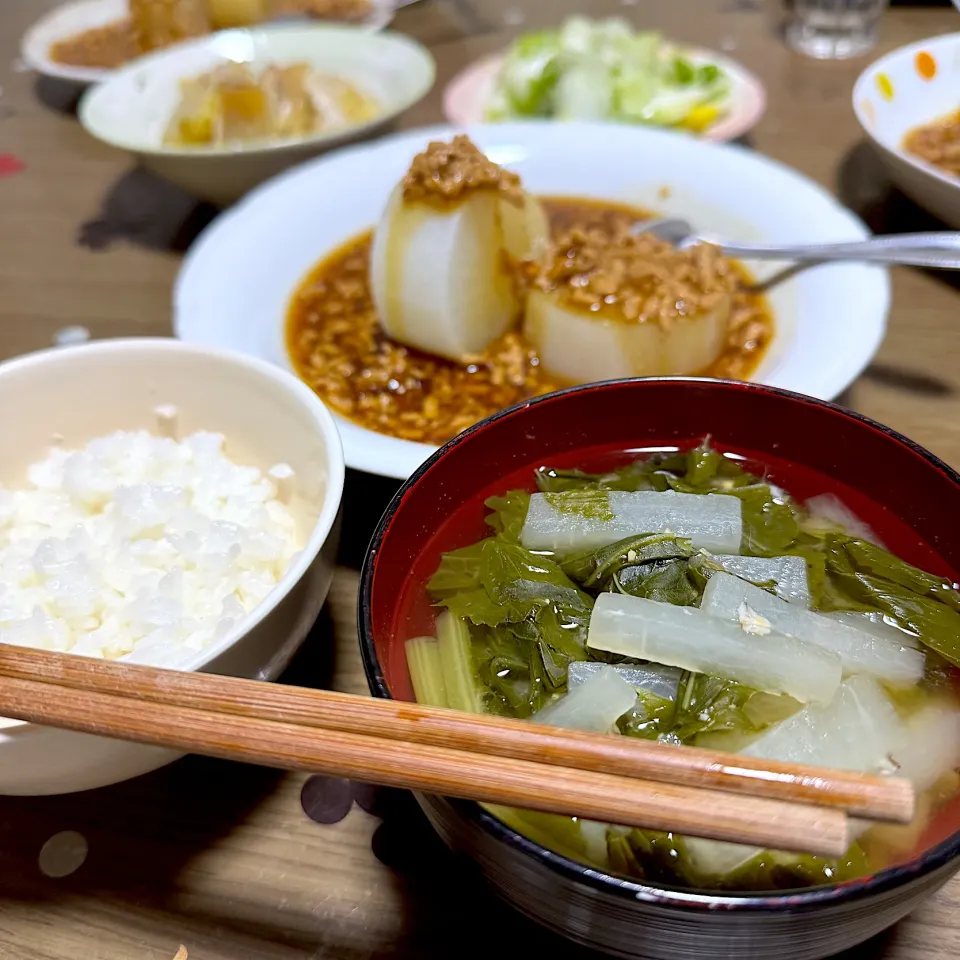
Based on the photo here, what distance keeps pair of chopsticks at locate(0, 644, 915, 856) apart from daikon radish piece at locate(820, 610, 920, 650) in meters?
0.29

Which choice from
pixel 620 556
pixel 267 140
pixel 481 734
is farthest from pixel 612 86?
pixel 481 734

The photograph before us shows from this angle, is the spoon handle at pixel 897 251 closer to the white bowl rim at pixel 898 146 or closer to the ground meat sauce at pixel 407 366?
the ground meat sauce at pixel 407 366

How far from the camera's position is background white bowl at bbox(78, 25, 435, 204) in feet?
6.57

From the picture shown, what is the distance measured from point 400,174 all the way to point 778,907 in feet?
6.00

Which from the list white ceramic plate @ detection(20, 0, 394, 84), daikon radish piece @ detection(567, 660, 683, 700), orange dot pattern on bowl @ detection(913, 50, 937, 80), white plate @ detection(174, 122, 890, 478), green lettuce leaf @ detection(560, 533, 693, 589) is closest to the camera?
daikon radish piece @ detection(567, 660, 683, 700)

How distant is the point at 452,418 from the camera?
5.16 ft

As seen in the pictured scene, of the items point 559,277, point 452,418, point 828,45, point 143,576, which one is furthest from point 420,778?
point 828,45

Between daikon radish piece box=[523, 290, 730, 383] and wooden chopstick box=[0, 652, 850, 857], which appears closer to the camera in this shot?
wooden chopstick box=[0, 652, 850, 857]

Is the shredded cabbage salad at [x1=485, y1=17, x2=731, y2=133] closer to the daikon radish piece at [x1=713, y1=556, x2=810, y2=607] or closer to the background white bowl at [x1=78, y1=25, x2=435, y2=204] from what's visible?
the background white bowl at [x1=78, y1=25, x2=435, y2=204]

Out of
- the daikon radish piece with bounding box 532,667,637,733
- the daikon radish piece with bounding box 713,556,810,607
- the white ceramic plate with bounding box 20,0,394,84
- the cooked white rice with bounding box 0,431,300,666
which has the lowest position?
the cooked white rice with bounding box 0,431,300,666

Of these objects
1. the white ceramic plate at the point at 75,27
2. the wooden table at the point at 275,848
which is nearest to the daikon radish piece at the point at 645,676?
the wooden table at the point at 275,848

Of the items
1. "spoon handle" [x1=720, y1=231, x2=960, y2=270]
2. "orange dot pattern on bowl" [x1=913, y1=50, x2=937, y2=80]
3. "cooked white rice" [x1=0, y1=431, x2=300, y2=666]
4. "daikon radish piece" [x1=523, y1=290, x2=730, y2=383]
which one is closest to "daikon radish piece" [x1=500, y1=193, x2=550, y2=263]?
"daikon radish piece" [x1=523, y1=290, x2=730, y2=383]

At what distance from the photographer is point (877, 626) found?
2.99 feet

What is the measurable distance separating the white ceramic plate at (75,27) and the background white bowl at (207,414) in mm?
1938
